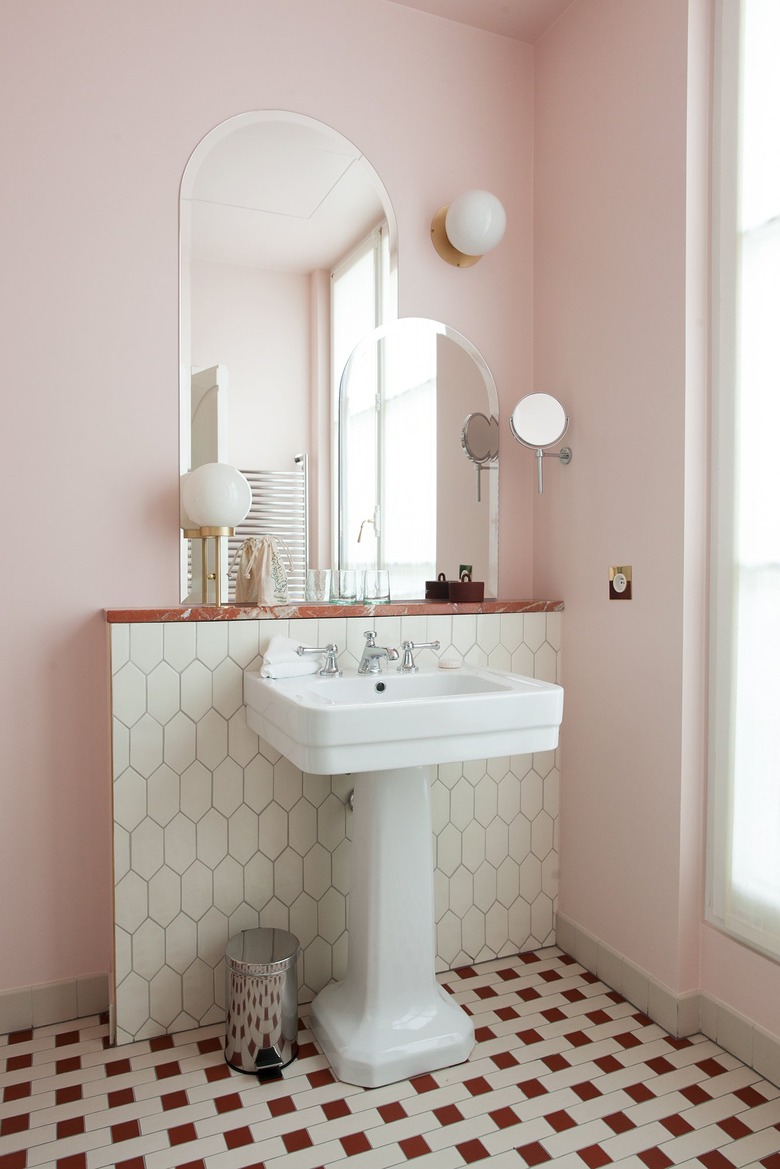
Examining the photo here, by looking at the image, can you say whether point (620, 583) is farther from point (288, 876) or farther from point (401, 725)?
point (288, 876)

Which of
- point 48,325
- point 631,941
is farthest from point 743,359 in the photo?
point 48,325

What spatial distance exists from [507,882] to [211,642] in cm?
116

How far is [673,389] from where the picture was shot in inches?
79.4

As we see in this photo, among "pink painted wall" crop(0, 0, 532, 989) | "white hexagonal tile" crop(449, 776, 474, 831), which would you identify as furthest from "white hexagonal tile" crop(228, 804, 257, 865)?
"white hexagonal tile" crop(449, 776, 474, 831)

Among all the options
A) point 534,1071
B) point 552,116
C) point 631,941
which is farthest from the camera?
point 552,116

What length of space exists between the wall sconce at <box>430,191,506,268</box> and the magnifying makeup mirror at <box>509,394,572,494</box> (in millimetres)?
492

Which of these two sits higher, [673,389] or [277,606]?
[673,389]

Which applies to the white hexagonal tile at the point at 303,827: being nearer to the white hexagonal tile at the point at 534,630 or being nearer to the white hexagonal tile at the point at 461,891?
the white hexagonal tile at the point at 461,891

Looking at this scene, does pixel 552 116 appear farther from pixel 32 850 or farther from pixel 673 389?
pixel 32 850

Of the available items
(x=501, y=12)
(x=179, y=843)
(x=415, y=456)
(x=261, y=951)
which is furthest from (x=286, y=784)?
(x=501, y=12)

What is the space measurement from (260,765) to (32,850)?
0.61 m

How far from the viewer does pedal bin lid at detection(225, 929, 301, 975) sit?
1879 mm

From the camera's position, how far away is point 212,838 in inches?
81.4

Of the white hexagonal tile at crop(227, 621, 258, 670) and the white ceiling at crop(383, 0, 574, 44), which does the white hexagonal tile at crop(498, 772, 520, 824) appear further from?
the white ceiling at crop(383, 0, 574, 44)
